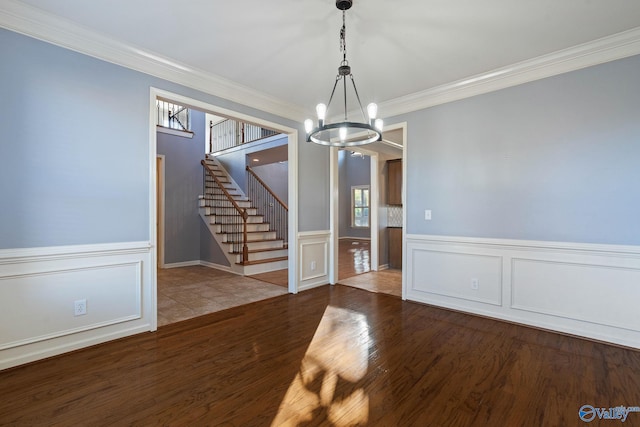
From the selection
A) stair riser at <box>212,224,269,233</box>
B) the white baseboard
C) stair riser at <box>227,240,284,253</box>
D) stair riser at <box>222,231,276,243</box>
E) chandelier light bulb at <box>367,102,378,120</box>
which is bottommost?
the white baseboard

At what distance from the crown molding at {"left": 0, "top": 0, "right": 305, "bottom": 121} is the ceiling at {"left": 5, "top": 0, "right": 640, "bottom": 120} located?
3cm

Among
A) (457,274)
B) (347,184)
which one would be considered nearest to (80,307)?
(457,274)

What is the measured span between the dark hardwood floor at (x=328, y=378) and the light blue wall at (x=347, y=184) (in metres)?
9.17

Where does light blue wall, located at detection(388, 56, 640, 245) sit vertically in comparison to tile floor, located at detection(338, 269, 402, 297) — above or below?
above

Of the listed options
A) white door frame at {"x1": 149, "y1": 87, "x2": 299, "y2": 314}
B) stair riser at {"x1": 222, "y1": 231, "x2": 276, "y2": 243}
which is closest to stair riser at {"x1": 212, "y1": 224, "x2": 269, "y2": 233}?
stair riser at {"x1": 222, "y1": 231, "x2": 276, "y2": 243}

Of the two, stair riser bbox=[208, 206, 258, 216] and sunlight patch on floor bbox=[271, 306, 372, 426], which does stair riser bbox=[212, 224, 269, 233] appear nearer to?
stair riser bbox=[208, 206, 258, 216]

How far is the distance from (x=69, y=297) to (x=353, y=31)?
10.8ft

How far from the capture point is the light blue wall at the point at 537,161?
2.62 metres

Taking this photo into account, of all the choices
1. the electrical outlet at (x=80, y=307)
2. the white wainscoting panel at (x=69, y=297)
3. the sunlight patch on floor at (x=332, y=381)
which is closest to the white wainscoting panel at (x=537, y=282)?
the sunlight patch on floor at (x=332, y=381)

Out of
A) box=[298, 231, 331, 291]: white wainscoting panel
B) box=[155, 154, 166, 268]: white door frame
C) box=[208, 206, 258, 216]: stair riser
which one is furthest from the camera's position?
box=[208, 206, 258, 216]: stair riser

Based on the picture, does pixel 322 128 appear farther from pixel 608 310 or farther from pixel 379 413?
pixel 608 310

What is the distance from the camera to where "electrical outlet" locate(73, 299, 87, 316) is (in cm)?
251

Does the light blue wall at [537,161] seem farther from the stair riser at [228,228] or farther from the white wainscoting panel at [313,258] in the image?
the stair riser at [228,228]

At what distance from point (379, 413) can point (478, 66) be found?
3.32 m
